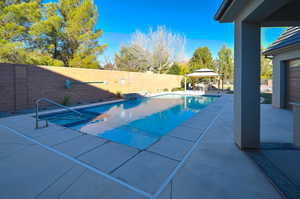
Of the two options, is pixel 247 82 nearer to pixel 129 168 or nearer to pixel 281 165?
pixel 281 165

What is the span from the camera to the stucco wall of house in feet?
21.4

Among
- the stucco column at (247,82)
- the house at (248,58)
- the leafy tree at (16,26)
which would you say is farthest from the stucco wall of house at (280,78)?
the leafy tree at (16,26)

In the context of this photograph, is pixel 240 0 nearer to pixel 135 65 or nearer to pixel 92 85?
pixel 92 85

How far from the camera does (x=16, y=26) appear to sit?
1209 cm

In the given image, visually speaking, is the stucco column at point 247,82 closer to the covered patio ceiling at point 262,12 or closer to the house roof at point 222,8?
the covered patio ceiling at point 262,12

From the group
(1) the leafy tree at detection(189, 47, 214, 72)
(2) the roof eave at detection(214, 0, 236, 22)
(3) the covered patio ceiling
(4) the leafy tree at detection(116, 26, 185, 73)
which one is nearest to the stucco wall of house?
(3) the covered patio ceiling

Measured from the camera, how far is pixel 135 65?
79.7ft

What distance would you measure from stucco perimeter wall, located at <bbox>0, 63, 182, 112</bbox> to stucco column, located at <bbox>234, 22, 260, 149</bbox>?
9.02m

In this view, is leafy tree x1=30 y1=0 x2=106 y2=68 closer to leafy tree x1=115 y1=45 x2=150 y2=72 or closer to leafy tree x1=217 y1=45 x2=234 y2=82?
leafy tree x1=115 y1=45 x2=150 y2=72

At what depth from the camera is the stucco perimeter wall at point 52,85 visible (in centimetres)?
673

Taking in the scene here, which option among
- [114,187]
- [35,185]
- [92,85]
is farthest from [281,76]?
[92,85]

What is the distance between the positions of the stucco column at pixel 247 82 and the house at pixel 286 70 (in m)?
4.23

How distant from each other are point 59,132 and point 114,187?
9.97 ft

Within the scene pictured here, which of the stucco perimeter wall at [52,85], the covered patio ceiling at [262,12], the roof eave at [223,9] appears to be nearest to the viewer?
Answer: the covered patio ceiling at [262,12]
